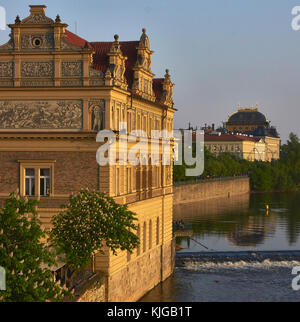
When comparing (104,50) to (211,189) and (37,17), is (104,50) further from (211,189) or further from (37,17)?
(211,189)

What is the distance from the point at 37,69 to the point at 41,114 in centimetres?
213

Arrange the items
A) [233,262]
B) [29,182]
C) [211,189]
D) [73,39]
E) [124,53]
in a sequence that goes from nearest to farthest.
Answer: [29,182]
[73,39]
[124,53]
[233,262]
[211,189]

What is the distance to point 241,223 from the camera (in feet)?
292

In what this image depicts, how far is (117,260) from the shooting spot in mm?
34750

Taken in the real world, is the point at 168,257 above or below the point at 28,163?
below

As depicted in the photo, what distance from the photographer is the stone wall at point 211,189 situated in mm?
112500

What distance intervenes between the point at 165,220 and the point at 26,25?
1743 cm

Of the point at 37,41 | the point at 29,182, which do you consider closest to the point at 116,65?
the point at 37,41

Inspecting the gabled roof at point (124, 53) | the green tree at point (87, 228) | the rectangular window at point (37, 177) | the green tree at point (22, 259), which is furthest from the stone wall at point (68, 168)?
the green tree at point (22, 259)

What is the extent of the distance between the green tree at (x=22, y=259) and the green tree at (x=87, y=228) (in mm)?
5293

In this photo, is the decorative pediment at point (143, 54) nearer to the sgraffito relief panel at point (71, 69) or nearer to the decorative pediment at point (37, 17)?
the sgraffito relief panel at point (71, 69)
